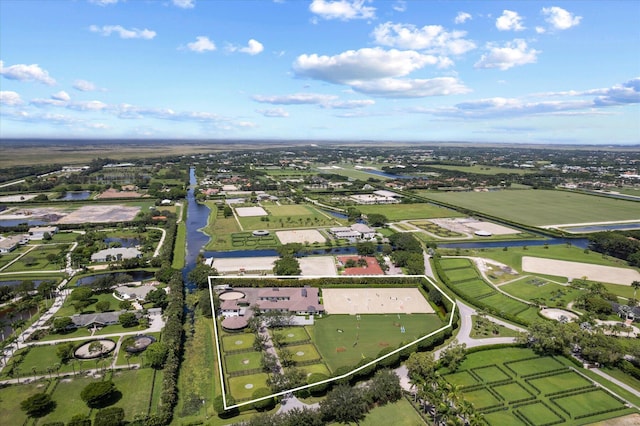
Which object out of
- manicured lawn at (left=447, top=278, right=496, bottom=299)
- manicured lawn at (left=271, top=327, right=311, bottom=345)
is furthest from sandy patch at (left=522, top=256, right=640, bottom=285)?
manicured lawn at (left=271, top=327, right=311, bottom=345)

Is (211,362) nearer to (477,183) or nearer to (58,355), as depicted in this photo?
(58,355)

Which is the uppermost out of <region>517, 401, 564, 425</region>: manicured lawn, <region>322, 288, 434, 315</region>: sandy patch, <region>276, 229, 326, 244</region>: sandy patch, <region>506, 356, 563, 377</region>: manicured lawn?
<region>276, 229, 326, 244</region>: sandy patch

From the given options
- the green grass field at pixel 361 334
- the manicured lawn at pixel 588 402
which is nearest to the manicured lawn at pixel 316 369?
the green grass field at pixel 361 334

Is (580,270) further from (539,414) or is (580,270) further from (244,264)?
(244,264)

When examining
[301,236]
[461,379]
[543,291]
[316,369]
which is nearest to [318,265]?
[301,236]

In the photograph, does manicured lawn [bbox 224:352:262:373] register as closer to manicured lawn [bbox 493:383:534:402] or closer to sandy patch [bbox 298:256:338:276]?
sandy patch [bbox 298:256:338:276]

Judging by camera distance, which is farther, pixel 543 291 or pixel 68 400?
pixel 543 291
